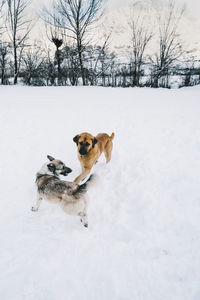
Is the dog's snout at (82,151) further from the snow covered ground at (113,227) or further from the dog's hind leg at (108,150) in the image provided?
the dog's hind leg at (108,150)

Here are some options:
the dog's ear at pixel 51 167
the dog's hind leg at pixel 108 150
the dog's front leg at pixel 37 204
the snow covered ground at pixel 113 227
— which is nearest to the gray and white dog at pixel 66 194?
the dog's front leg at pixel 37 204

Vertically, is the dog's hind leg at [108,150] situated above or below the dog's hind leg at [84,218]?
above

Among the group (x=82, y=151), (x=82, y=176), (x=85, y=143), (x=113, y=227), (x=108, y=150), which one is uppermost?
(x=85, y=143)

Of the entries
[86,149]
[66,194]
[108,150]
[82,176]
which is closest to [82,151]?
[86,149]

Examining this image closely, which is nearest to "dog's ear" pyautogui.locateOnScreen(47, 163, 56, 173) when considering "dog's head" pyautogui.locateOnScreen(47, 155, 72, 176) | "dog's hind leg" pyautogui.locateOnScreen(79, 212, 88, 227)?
"dog's head" pyautogui.locateOnScreen(47, 155, 72, 176)

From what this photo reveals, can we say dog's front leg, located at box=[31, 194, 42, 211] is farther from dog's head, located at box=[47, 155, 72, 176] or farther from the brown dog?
the brown dog

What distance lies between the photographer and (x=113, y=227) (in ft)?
9.35

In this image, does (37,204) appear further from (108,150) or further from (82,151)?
(108,150)

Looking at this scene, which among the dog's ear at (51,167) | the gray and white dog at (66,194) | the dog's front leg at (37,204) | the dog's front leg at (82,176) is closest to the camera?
the gray and white dog at (66,194)

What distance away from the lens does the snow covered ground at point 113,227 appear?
208 cm

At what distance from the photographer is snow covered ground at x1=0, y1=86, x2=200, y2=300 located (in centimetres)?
208

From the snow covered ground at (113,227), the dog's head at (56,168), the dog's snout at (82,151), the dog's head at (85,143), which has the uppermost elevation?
the dog's head at (85,143)

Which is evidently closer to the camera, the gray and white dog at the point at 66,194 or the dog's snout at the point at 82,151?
the gray and white dog at the point at 66,194

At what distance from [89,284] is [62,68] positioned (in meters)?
25.4
